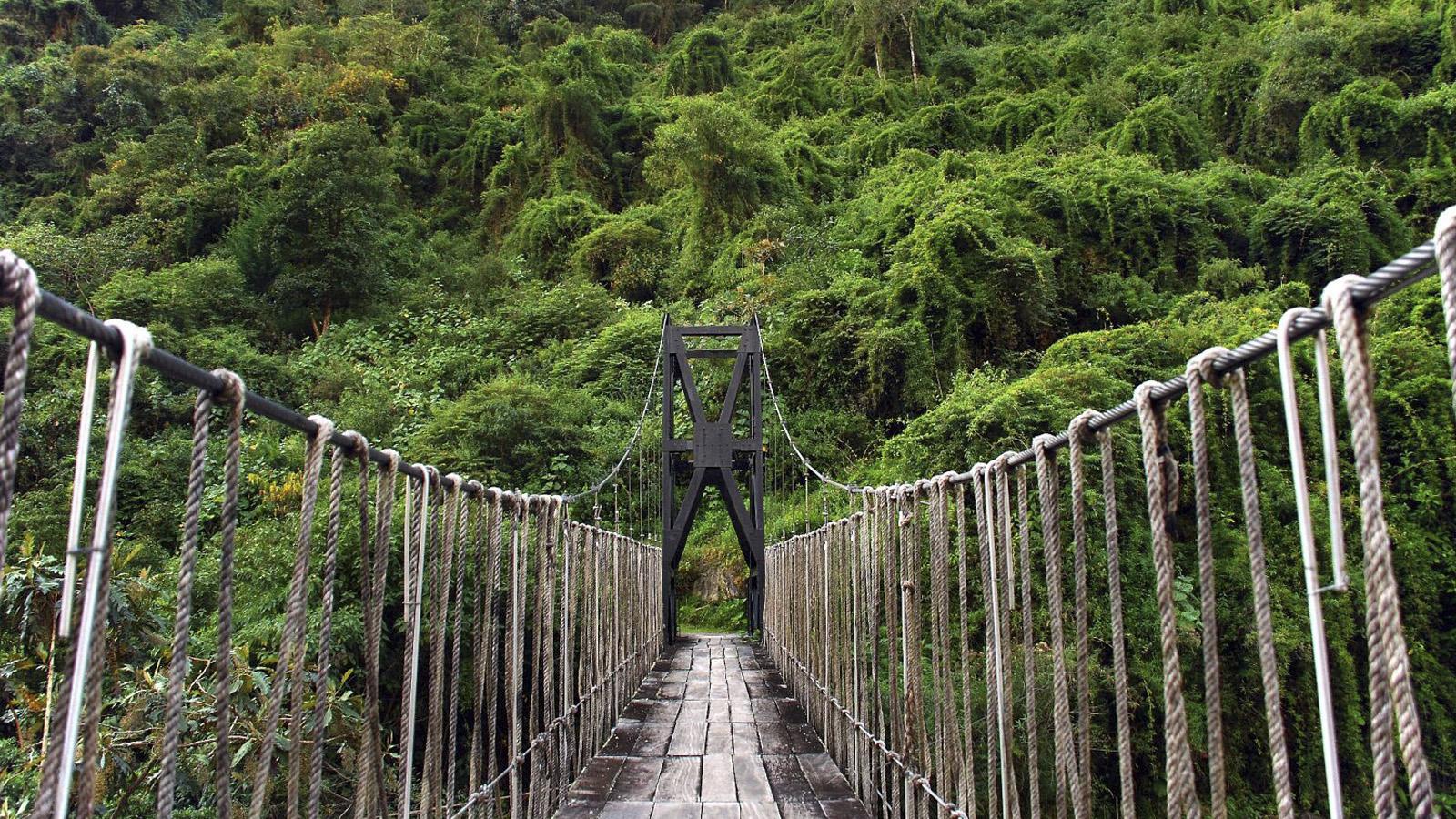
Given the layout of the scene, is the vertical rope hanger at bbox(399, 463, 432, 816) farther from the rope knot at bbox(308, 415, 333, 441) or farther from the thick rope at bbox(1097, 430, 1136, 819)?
the thick rope at bbox(1097, 430, 1136, 819)

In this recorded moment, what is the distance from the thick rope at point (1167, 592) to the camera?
3.12 feet

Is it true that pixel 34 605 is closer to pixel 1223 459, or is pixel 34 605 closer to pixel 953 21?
pixel 1223 459

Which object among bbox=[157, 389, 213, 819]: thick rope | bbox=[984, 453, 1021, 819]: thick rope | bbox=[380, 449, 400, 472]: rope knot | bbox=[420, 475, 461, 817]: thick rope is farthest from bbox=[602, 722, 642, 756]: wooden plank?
bbox=[157, 389, 213, 819]: thick rope

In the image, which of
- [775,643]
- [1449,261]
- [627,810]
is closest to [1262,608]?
[1449,261]

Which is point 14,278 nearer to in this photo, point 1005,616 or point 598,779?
point 1005,616

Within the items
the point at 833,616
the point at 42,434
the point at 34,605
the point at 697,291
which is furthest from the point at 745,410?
the point at 34,605

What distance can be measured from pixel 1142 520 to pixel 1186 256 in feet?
21.4

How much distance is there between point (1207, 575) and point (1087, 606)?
55 cm

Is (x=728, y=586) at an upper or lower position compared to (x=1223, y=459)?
lower

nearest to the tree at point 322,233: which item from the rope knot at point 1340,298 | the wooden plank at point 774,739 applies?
the wooden plank at point 774,739

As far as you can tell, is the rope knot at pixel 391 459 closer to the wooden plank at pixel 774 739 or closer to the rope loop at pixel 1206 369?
the rope loop at pixel 1206 369

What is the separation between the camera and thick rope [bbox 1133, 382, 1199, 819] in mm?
951

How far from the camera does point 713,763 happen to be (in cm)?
316

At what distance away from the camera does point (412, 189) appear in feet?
61.0
